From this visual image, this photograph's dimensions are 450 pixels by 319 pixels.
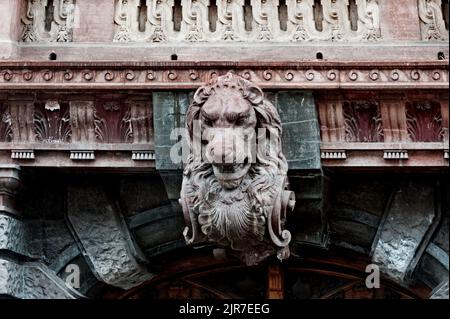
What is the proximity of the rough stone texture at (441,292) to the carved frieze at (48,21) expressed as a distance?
107 inches

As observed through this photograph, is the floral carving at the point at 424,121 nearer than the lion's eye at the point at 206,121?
No

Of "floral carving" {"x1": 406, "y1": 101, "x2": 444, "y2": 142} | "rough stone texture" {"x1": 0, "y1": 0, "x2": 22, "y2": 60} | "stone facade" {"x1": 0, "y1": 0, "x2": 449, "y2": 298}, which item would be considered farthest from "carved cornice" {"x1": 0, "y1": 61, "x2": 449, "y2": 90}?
"rough stone texture" {"x1": 0, "y1": 0, "x2": 22, "y2": 60}

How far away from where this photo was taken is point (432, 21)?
544 centimetres

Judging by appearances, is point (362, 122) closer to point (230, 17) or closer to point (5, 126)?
point (230, 17)

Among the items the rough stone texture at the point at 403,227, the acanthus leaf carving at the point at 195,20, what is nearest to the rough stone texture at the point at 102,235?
the acanthus leaf carving at the point at 195,20

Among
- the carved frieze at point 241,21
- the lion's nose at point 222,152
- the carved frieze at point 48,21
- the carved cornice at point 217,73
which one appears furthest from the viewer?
the carved frieze at point 48,21

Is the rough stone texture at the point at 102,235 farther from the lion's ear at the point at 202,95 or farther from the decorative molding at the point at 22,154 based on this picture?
the lion's ear at the point at 202,95

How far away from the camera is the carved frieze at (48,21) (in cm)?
557

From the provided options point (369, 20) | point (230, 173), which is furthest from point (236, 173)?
point (369, 20)

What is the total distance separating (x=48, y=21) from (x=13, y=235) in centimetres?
143

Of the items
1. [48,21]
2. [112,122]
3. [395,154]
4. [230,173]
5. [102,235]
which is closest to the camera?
[230,173]

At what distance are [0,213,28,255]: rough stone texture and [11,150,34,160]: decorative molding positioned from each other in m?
0.36
